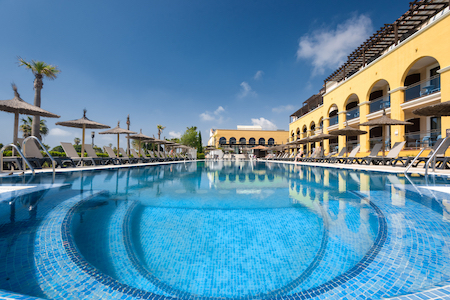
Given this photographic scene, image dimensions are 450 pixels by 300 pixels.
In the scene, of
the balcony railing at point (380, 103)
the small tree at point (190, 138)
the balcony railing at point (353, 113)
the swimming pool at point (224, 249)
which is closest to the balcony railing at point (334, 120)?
the balcony railing at point (353, 113)

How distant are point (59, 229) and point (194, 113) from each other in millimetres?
33778

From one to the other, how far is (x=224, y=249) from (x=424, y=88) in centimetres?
1450

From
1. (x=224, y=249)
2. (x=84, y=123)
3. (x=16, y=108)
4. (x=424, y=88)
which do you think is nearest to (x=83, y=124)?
(x=84, y=123)

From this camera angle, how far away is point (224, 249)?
186 cm

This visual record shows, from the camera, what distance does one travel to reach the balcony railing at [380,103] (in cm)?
1324

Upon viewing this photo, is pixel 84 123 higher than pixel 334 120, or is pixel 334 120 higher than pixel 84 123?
pixel 334 120

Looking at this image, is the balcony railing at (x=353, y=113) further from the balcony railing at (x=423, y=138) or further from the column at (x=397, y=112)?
the balcony railing at (x=423, y=138)

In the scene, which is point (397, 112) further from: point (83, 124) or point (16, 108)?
point (16, 108)

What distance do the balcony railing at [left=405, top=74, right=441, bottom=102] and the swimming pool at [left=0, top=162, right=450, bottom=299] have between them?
10.7 m

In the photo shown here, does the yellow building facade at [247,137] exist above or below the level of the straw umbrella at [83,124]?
above

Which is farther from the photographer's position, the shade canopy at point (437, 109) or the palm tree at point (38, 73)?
the palm tree at point (38, 73)

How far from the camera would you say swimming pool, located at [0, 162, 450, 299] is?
4.20ft

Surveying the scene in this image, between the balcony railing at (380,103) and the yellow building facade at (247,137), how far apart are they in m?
29.7

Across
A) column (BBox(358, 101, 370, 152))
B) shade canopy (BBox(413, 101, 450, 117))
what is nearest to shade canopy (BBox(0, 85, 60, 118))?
shade canopy (BBox(413, 101, 450, 117))
